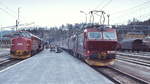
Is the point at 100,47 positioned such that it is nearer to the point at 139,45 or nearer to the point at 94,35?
the point at 94,35

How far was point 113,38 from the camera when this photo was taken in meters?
23.1

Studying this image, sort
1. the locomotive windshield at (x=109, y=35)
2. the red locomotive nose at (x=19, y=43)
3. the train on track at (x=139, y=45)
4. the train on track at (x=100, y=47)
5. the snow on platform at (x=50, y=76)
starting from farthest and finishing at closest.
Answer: the train on track at (x=139, y=45) < the red locomotive nose at (x=19, y=43) < the locomotive windshield at (x=109, y=35) < the train on track at (x=100, y=47) < the snow on platform at (x=50, y=76)

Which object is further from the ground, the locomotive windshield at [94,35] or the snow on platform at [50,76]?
the locomotive windshield at [94,35]

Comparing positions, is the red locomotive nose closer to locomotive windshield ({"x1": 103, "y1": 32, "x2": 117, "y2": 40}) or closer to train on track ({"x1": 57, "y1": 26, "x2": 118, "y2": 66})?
train on track ({"x1": 57, "y1": 26, "x2": 118, "y2": 66})

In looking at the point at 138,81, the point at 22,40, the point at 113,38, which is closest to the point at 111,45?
the point at 113,38

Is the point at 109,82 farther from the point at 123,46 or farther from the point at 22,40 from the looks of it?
the point at 123,46

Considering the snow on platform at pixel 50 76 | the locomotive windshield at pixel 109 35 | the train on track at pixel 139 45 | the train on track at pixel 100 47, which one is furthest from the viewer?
the train on track at pixel 139 45

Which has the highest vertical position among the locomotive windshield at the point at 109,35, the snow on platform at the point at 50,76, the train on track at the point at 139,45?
the locomotive windshield at the point at 109,35

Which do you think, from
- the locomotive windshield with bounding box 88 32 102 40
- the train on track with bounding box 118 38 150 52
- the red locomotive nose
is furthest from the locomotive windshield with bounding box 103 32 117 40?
the train on track with bounding box 118 38 150 52

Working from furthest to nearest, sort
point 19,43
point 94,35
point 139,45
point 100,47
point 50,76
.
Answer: point 139,45, point 19,43, point 94,35, point 100,47, point 50,76

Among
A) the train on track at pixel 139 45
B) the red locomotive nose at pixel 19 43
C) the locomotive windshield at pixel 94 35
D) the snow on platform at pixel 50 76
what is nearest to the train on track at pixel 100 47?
the locomotive windshield at pixel 94 35

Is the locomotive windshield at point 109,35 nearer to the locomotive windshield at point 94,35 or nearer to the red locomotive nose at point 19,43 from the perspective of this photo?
the locomotive windshield at point 94,35

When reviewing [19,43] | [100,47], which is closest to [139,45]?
[19,43]

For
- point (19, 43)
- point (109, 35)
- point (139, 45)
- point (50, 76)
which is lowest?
point (50, 76)
